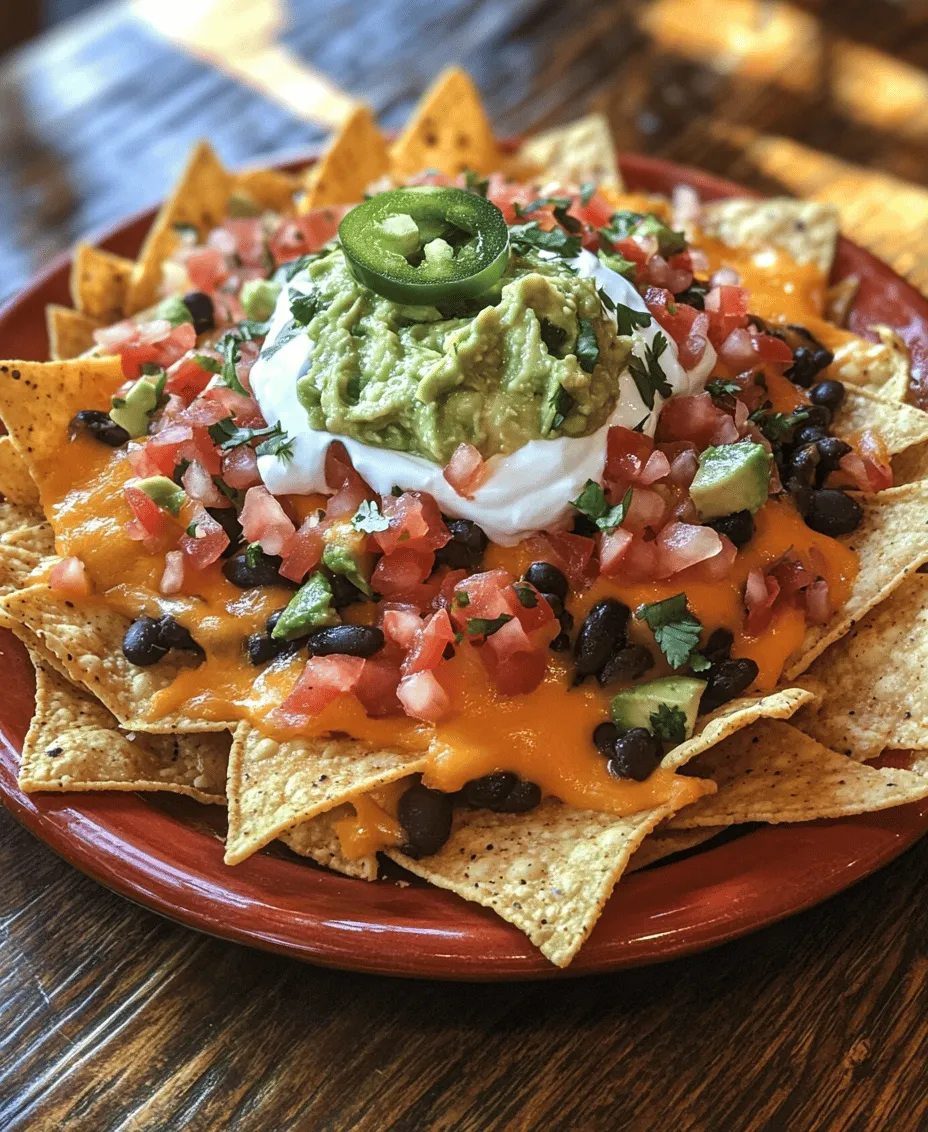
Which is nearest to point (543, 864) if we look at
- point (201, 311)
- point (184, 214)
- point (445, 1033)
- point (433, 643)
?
point (445, 1033)

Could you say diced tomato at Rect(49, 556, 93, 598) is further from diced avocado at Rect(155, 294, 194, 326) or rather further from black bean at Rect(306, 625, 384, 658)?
diced avocado at Rect(155, 294, 194, 326)

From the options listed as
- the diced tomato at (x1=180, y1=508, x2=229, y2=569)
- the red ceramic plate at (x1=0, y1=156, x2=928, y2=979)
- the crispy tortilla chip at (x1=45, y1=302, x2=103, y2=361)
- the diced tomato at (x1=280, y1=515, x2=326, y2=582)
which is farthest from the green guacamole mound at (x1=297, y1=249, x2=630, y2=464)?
the crispy tortilla chip at (x1=45, y1=302, x2=103, y2=361)

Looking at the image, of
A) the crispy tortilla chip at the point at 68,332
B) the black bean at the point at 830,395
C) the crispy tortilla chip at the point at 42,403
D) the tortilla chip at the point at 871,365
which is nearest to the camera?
the crispy tortilla chip at the point at 42,403

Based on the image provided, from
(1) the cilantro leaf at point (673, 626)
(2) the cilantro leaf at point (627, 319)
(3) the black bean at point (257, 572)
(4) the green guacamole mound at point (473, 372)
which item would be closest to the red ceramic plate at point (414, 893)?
(1) the cilantro leaf at point (673, 626)

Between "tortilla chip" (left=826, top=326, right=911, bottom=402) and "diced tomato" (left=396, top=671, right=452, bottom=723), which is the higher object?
"diced tomato" (left=396, top=671, right=452, bottom=723)

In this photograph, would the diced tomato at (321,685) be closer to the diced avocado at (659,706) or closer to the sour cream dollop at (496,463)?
the sour cream dollop at (496,463)

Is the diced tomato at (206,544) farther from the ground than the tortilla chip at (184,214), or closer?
closer
